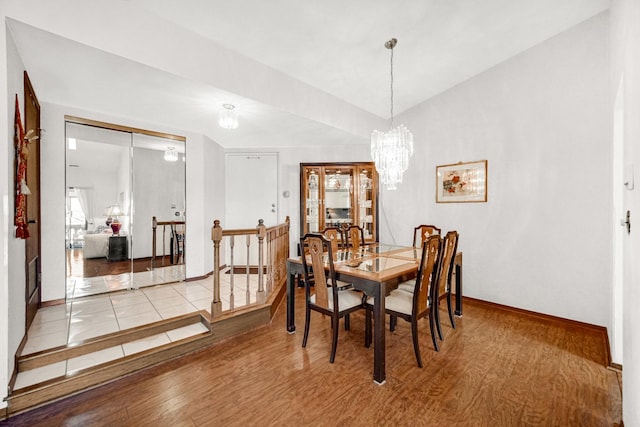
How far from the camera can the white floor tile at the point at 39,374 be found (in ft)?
5.98

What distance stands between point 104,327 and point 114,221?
5.58ft

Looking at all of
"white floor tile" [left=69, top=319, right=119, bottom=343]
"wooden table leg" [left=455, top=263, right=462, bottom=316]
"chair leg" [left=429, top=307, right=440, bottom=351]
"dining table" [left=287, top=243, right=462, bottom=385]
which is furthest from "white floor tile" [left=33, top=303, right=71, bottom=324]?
"wooden table leg" [left=455, top=263, right=462, bottom=316]

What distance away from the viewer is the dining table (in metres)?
2.00

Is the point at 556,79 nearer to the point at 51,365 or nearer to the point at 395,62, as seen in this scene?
the point at 395,62

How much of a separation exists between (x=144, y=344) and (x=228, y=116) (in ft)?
7.87

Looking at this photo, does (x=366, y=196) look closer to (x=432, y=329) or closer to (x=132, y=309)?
(x=432, y=329)

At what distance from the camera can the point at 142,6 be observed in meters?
2.13

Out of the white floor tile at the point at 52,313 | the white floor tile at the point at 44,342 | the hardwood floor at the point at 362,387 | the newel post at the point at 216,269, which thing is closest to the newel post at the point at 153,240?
the white floor tile at the point at 52,313

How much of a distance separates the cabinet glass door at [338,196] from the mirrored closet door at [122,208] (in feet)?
7.77

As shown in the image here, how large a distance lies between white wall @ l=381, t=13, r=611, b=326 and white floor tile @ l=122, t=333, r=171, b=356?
12.2 ft

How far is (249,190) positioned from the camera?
17.1 ft

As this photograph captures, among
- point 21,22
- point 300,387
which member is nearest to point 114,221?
point 21,22

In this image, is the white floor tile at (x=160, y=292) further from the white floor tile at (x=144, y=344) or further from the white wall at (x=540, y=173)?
the white wall at (x=540, y=173)

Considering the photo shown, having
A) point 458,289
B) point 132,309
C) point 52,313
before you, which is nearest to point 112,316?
point 132,309
